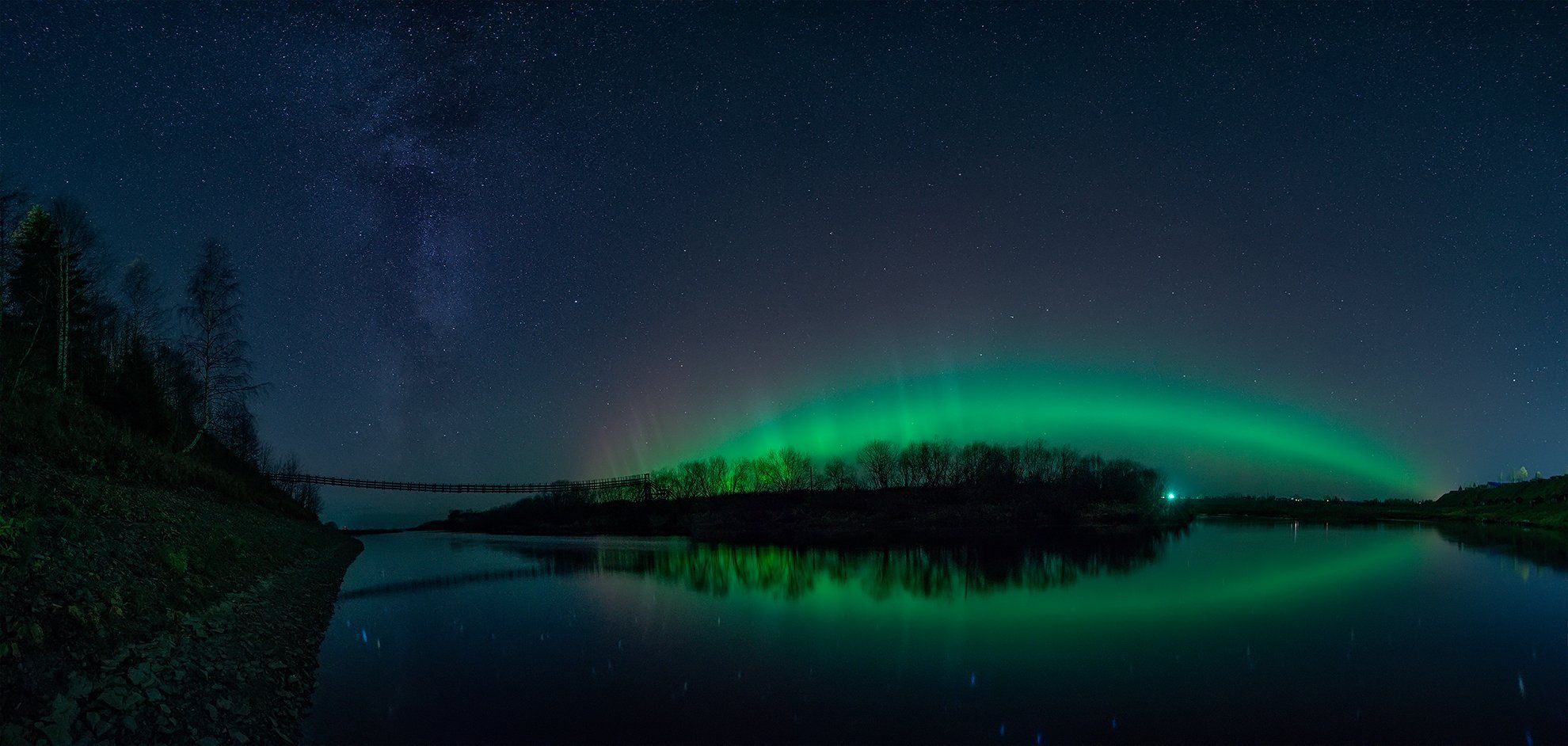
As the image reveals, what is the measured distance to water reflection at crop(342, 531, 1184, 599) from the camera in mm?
40281

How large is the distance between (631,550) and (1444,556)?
6867 centimetres

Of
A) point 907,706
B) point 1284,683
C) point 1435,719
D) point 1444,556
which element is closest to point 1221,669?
point 1284,683

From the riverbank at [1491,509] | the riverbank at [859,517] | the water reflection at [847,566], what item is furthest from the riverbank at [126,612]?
the riverbank at [1491,509]

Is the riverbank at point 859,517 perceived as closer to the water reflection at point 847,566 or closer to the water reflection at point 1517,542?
the water reflection at point 847,566

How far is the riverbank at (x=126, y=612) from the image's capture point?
11.2 metres

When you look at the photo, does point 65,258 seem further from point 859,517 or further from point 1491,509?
point 1491,509

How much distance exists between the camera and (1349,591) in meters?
35.5

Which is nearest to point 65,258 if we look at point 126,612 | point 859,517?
point 126,612

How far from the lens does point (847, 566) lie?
53250mm

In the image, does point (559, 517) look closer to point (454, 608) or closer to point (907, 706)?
point (454, 608)

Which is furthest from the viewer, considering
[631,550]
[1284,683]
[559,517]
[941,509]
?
[559,517]

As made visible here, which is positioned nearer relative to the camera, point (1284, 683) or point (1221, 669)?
point (1284, 683)

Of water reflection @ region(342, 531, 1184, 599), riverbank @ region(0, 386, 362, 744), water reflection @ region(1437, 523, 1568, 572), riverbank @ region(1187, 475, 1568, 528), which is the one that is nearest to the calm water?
water reflection @ region(342, 531, 1184, 599)

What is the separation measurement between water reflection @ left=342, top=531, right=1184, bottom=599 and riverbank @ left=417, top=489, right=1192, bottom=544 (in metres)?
18.7
